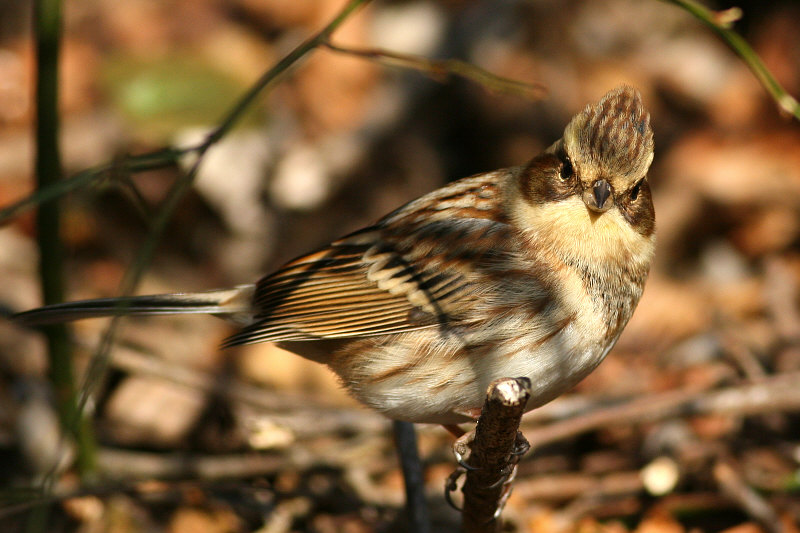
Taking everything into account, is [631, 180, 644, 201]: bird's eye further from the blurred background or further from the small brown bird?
the blurred background

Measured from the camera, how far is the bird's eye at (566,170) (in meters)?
2.87

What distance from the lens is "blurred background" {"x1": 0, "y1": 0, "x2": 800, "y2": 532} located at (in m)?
3.96

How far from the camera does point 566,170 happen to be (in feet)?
9.50

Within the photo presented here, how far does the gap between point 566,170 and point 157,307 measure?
4.72ft

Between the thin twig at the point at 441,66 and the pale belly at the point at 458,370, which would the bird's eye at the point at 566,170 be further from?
the pale belly at the point at 458,370

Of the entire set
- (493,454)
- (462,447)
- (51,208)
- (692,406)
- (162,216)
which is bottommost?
(493,454)

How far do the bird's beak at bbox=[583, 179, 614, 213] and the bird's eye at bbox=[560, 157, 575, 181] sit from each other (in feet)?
0.27

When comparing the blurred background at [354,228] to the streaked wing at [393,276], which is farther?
the blurred background at [354,228]

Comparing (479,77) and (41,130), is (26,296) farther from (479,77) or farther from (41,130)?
(479,77)

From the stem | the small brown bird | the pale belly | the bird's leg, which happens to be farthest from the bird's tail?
the bird's leg

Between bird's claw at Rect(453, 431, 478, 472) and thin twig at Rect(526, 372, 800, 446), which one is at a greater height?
thin twig at Rect(526, 372, 800, 446)

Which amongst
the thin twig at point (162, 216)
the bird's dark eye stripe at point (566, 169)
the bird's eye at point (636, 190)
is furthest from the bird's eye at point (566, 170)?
the thin twig at point (162, 216)

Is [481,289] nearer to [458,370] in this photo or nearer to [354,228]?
[458,370]

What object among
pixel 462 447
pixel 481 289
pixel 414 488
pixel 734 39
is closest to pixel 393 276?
pixel 481 289
